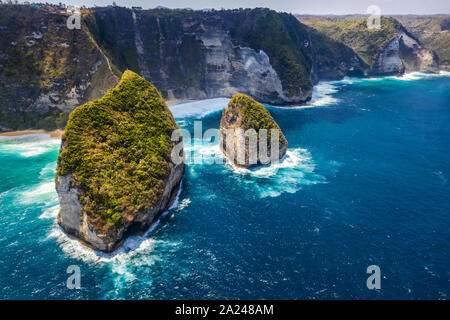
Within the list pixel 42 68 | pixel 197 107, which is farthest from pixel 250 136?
pixel 42 68

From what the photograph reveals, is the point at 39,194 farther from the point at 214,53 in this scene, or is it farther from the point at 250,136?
the point at 214,53

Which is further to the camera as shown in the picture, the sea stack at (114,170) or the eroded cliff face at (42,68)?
the eroded cliff face at (42,68)

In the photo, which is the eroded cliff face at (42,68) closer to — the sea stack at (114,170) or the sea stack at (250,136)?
the sea stack at (114,170)

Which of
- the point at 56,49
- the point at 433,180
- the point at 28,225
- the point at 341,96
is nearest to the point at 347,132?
the point at 433,180

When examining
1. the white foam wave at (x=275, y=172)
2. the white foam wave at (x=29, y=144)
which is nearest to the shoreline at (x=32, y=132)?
the white foam wave at (x=29, y=144)

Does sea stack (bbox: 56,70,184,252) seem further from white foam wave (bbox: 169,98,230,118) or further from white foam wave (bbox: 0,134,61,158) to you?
white foam wave (bbox: 169,98,230,118)
